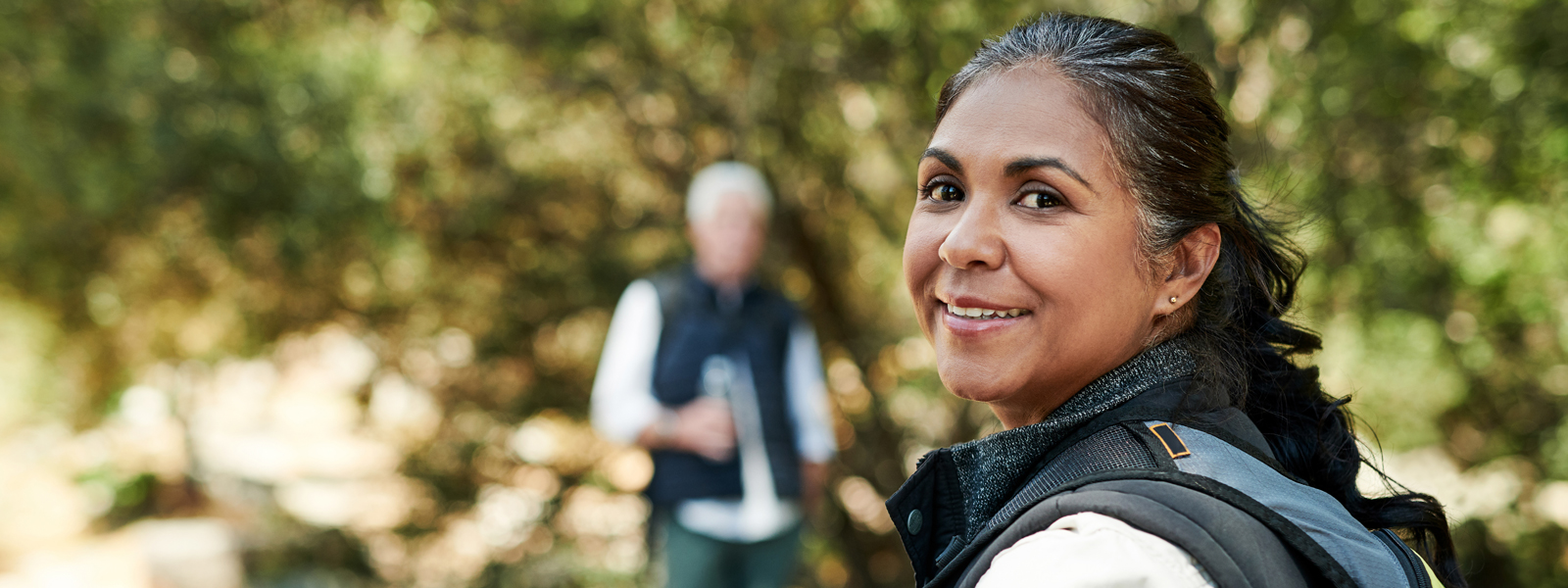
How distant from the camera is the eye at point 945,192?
4.18 feet

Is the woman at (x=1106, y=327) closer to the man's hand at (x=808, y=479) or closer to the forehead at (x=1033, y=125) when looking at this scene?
the forehead at (x=1033, y=125)

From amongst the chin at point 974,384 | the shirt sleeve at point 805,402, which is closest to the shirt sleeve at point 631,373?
the shirt sleeve at point 805,402

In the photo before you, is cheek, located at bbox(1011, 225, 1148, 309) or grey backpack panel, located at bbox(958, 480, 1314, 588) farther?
cheek, located at bbox(1011, 225, 1148, 309)

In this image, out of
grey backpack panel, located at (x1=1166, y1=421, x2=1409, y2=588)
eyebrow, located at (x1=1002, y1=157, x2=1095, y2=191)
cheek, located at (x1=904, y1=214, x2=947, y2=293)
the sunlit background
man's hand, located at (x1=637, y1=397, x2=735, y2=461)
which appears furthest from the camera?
the sunlit background

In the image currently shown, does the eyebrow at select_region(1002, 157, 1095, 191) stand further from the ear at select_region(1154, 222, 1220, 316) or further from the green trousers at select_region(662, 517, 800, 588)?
the green trousers at select_region(662, 517, 800, 588)

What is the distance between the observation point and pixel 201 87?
14.8 ft

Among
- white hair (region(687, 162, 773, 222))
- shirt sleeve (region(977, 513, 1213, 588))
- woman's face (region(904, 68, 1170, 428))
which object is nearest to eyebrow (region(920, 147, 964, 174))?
woman's face (region(904, 68, 1170, 428))

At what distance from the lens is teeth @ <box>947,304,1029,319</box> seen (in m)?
1.20

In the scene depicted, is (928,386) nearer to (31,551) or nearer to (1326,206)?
(1326,206)

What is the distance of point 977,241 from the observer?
3.89 ft

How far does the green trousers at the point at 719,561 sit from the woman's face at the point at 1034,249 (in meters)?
2.18

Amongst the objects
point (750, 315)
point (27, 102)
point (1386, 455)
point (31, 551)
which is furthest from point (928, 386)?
point (31, 551)

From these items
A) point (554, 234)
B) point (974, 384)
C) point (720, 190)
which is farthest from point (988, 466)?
point (554, 234)

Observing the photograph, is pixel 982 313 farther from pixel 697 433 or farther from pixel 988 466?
pixel 697 433
